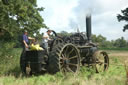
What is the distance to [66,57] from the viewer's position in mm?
8539

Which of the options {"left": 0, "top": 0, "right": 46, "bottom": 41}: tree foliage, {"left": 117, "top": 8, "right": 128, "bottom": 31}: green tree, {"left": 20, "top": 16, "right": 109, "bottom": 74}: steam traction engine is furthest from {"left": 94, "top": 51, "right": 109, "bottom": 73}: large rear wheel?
{"left": 117, "top": 8, "right": 128, "bottom": 31}: green tree

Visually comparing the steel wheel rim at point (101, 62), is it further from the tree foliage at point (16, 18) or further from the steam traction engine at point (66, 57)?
the tree foliage at point (16, 18)

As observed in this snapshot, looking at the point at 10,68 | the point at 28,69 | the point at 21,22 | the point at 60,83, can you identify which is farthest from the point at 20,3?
the point at 60,83

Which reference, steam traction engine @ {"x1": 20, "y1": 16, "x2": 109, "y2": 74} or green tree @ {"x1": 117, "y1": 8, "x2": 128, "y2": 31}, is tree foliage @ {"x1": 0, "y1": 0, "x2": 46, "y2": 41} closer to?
steam traction engine @ {"x1": 20, "y1": 16, "x2": 109, "y2": 74}

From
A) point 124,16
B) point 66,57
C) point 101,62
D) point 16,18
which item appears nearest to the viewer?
point 66,57

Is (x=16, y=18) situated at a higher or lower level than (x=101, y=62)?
higher

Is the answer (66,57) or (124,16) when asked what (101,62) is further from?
(124,16)

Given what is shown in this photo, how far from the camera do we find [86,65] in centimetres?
1005

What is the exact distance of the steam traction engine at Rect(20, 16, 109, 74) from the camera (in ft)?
24.8

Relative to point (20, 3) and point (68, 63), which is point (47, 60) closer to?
point (68, 63)

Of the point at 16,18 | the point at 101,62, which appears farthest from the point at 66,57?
the point at 16,18

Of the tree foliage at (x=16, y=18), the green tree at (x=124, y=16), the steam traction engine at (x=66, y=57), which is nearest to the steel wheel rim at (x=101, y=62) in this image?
the steam traction engine at (x=66, y=57)

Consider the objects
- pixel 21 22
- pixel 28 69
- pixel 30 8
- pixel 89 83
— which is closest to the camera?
pixel 89 83

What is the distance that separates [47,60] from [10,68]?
2088 mm
